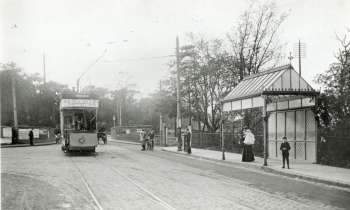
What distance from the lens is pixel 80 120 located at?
28344 mm

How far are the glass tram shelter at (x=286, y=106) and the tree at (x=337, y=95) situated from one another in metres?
0.59

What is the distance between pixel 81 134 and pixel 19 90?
155ft

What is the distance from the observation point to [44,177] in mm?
16078

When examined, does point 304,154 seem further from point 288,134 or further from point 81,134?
point 81,134

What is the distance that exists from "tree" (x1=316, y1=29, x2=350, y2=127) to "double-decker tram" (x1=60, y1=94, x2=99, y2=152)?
43.9ft

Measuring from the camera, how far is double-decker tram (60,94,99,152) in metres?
27.6

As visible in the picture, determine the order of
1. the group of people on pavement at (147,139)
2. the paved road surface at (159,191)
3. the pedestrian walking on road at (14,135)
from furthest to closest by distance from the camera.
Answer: the pedestrian walking on road at (14,135) < the group of people on pavement at (147,139) < the paved road surface at (159,191)


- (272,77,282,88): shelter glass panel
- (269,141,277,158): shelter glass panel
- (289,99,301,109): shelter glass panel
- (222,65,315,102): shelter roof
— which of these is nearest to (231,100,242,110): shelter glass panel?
(222,65,315,102): shelter roof

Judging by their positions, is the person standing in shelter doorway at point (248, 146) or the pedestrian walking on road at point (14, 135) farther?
the pedestrian walking on road at point (14, 135)

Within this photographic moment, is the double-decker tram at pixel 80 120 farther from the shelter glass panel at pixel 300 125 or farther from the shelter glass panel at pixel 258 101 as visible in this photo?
the shelter glass panel at pixel 300 125

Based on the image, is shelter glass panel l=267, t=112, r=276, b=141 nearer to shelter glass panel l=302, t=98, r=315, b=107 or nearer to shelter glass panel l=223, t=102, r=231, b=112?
shelter glass panel l=223, t=102, r=231, b=112

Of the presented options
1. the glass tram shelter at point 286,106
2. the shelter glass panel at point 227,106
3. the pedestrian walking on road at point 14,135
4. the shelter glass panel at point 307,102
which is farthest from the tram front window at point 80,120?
the pedestrian walking on road at point 14,135

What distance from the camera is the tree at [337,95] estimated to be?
20.5 metres

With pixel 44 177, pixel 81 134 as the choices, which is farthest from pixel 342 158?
pixel 81 134
